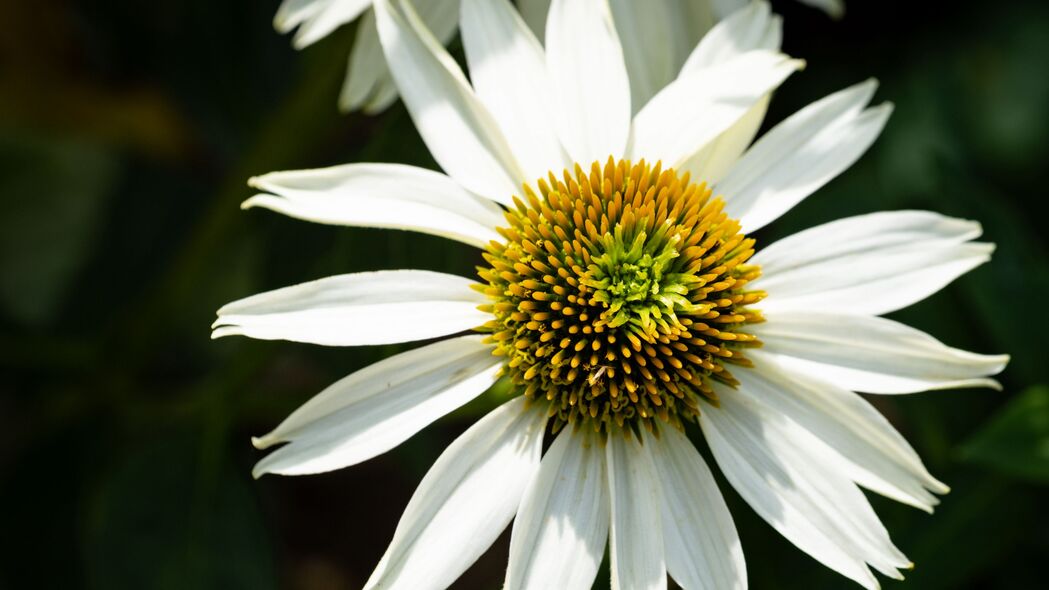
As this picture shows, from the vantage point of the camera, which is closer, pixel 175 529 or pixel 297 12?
pixel 297 12

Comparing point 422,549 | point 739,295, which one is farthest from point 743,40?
point 422,549

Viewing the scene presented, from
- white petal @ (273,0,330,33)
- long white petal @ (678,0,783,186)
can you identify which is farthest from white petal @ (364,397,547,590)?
white petal @ (273,0,330,33)

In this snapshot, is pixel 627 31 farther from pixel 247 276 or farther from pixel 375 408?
pixel 247 276

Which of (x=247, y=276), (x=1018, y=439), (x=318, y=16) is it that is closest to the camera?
(x=318, y=16)

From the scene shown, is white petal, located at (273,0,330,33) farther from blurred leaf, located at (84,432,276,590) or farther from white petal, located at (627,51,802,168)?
blurred leaf, located at (84,432,276,590)

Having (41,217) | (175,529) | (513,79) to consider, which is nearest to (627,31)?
(513,79)

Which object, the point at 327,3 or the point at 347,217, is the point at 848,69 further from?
the point at 347,217

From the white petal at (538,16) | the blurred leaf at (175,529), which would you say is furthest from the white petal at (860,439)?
the blurred leaf at (175,529)
